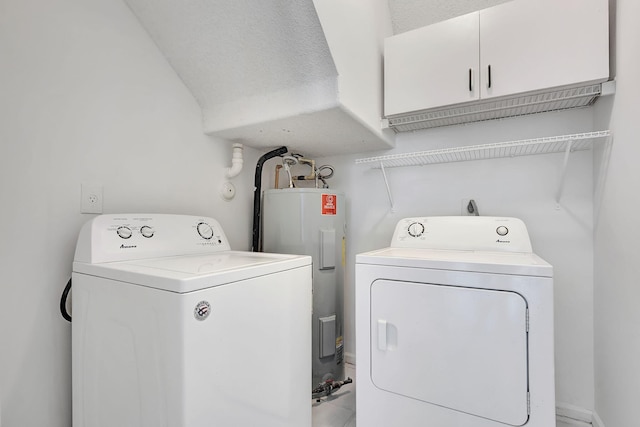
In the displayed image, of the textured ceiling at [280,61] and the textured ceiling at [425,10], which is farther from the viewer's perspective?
the textured ceiling at [425,10]

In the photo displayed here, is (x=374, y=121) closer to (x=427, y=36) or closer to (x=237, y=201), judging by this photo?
(x=427, y=36)

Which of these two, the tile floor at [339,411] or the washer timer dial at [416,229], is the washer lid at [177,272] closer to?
the washer timer dial at [416,229]

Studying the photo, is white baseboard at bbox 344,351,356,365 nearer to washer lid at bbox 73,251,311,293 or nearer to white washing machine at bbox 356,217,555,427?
white washing machine at bbox 356,217,555,427

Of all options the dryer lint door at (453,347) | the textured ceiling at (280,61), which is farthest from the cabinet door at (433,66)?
the dryer lint door at (453,347)

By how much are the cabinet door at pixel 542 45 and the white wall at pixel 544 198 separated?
381 millimetres

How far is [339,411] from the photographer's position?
1732 millimetres

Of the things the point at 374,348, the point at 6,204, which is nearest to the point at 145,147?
the point at 6,204

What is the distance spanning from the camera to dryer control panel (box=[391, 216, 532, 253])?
1535 mm

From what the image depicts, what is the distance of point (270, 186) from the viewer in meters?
2.44

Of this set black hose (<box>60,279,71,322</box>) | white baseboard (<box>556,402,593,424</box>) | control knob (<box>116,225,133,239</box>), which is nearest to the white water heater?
control knob (<box>116,225,133,239</box>)

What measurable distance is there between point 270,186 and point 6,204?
1.57 metres

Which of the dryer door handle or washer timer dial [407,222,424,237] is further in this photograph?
washer timer dial [407,222,424,237]

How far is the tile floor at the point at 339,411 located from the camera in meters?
1.62

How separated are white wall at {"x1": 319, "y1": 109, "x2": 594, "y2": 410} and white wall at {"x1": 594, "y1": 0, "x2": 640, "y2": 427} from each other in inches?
5.6
